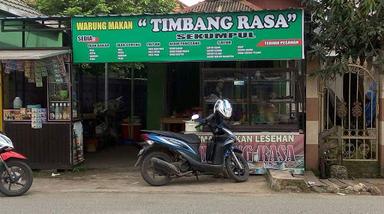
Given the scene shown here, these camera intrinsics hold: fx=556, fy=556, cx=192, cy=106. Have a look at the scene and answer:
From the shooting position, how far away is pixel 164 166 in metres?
9.80

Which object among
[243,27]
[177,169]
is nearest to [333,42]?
[243,27]

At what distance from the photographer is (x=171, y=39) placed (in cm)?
1091

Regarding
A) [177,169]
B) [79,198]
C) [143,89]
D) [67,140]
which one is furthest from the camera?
[143,89]

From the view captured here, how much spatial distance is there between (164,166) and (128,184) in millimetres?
932

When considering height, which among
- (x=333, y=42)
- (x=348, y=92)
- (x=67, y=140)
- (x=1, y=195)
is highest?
(x=333, y=42)

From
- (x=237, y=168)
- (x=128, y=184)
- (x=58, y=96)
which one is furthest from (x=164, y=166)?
(x=58, y=96)

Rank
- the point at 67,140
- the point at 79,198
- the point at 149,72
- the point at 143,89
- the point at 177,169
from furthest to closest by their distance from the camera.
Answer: the point at 143,89, the point at 149,72, the point at 67,140, the point at 177,169, the point at 79,198

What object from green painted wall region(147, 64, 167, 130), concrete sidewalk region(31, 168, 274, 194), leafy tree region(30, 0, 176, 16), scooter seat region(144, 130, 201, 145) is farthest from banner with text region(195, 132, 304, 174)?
leafy tree region(30, 0, 176, 16)

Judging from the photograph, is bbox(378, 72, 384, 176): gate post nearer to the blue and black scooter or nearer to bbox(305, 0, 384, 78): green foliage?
bbox(305, 0, 384, 78): green foliage

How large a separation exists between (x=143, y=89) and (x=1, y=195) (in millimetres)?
10223

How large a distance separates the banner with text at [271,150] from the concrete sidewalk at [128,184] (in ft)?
1.13

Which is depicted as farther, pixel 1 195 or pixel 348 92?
pixel 348 92

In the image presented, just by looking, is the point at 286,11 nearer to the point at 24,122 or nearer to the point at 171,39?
the point at 171,39

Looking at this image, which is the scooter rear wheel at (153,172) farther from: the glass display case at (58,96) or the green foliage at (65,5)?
the green foliage at (65,5)
